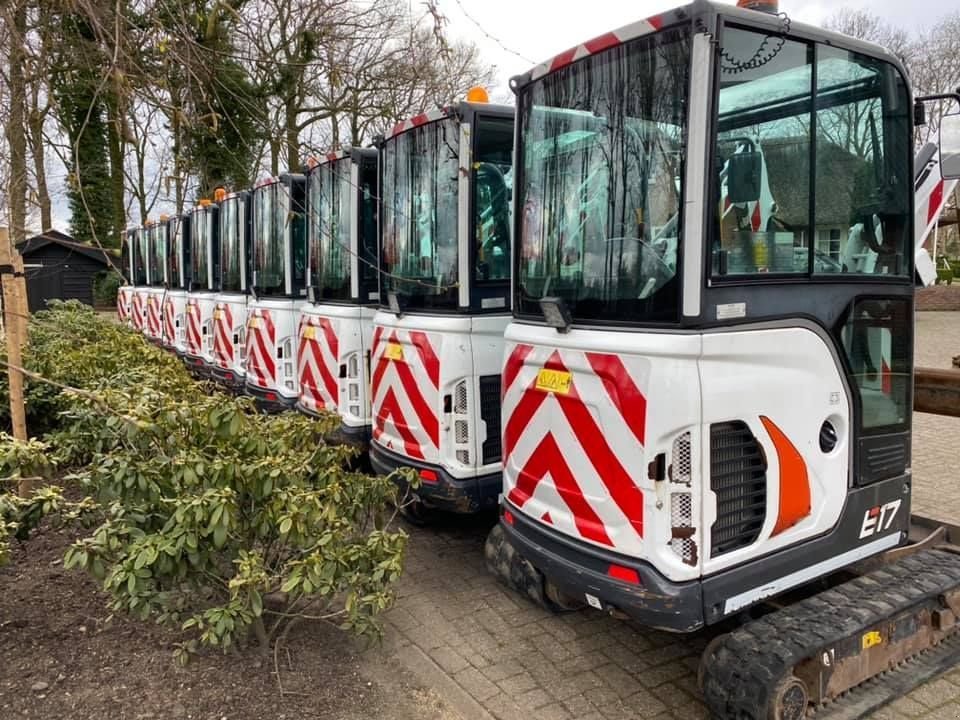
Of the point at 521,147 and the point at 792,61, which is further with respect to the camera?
the point at 521,147

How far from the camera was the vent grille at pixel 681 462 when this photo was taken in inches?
109

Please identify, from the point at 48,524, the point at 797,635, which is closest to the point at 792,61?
the point at 797,635

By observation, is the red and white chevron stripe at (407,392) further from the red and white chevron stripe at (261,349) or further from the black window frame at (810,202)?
A: the red and white chevron stripe at (261,349)

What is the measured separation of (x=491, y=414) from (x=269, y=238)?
4155mm

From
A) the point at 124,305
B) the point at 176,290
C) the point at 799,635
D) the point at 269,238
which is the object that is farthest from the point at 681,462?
the point at 124,305

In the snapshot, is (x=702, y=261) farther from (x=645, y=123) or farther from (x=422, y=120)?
(x=422, y=120)

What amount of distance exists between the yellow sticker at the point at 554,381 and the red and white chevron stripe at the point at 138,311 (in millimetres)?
13247

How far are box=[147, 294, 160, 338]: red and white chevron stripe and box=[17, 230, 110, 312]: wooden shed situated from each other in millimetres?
10247

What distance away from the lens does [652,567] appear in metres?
2.83

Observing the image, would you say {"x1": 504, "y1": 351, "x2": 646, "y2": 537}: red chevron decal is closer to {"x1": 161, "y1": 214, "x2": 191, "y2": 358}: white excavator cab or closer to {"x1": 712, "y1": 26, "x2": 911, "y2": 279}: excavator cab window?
{"x1": 712, "y1": 26, "x2": 911, "y2": 279}: excavator cab window

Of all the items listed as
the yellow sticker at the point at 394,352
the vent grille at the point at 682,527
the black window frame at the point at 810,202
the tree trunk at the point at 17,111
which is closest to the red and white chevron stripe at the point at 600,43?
the black window frame at the point at 810,202

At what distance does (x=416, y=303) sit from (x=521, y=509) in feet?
6.03

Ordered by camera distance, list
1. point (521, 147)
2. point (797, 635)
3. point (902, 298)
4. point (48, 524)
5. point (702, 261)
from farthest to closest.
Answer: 1. point (48, 524)
2. point (521, 147)
3. point (902, 298)
4. point (797, 635)
5. point (702, 261)

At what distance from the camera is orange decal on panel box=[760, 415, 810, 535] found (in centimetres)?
295
